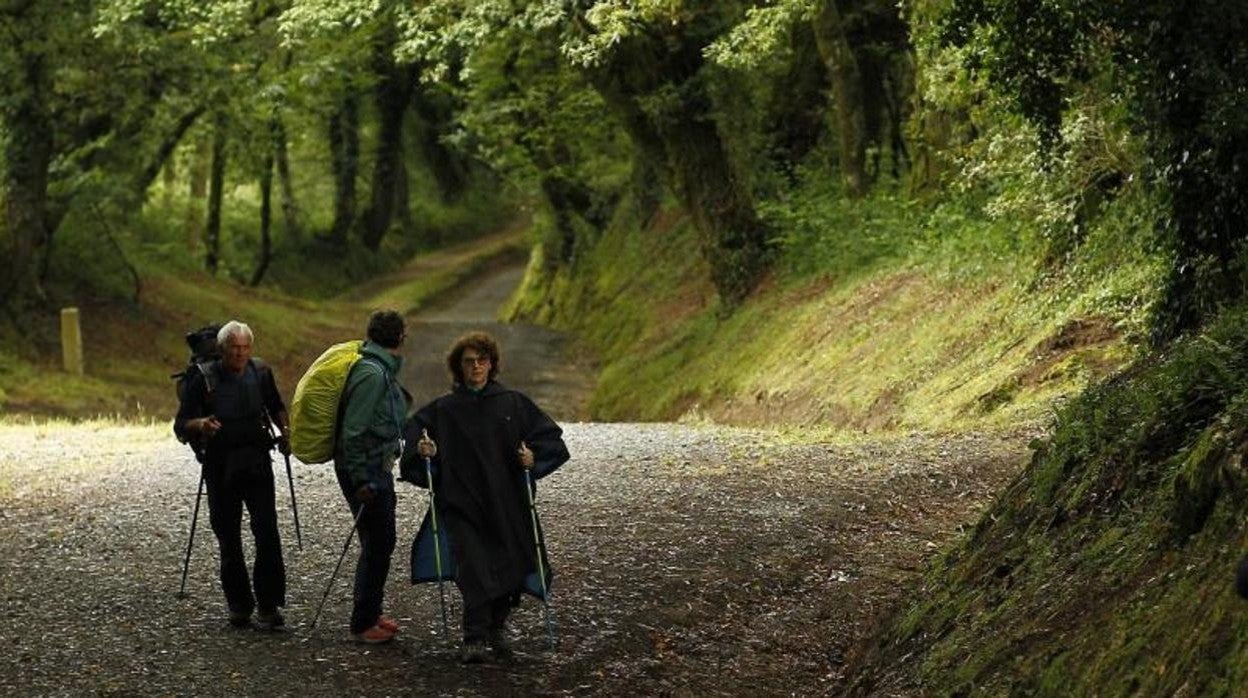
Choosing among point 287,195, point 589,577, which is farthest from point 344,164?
point 589,577

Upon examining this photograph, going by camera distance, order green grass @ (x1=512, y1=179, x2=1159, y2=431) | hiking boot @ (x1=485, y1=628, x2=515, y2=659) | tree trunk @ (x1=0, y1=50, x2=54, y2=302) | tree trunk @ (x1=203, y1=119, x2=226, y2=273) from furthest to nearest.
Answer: tree trunk @ (x1=203, y1=119, x2=226, y2=273) → tree trunk @ (x1=0, y1=50, x2=54, y2=302) → green grass @ (x1=512, y1=179, x2=1159, y2=431) → hiking boot @ (x1=485, y1=628, x2=515, y2=659)

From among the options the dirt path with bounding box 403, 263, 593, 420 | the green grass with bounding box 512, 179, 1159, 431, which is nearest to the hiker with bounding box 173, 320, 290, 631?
the green grass with bounding box 512, 179, 1159, 431

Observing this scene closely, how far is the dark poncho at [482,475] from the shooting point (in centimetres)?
869

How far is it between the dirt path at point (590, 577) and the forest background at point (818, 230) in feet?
3.85

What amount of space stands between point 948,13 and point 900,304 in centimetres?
1182

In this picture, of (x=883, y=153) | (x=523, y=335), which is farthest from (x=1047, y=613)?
(x=523, y=335)

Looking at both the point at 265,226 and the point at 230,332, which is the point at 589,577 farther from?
the point at 265,226

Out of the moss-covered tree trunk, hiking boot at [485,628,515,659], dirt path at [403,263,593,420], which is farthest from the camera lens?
dirt path at [403,263,593,420]

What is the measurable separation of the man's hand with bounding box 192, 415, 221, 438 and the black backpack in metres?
0.07

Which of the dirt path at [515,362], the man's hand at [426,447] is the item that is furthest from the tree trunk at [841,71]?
the man's hand at [426,447]

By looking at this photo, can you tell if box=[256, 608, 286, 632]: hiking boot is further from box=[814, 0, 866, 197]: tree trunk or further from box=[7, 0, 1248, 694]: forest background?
box=[814, 0, 866, 197]: tree trunk

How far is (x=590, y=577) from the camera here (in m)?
10.7

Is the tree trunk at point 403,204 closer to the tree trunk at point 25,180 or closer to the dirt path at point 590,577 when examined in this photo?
the tree trunk at point 25,180

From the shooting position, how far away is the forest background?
7371mm
